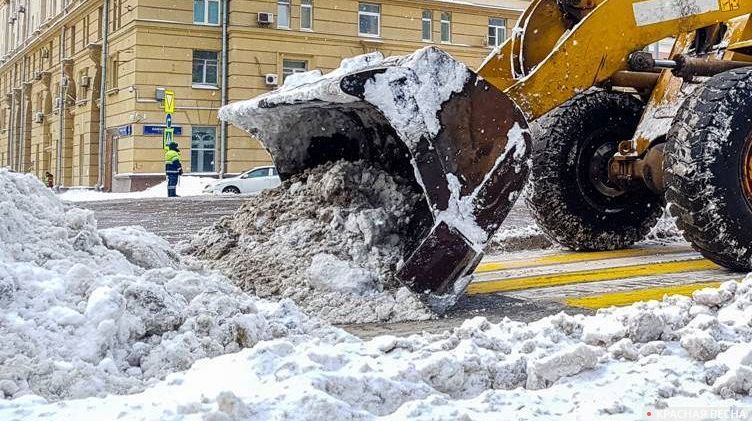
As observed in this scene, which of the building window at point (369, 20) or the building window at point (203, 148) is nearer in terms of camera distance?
the building window at point (203, 148)

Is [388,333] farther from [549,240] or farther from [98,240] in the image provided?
[549,240]

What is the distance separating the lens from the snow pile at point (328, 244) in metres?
4.04

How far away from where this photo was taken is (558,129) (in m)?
6.10

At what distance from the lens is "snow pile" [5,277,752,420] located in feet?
7.49

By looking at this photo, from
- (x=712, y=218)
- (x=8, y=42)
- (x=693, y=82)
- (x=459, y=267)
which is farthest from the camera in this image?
(x=8, y=42)

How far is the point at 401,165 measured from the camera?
470 centimetres

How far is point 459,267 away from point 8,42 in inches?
2038

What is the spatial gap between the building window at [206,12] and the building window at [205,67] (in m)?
0.97

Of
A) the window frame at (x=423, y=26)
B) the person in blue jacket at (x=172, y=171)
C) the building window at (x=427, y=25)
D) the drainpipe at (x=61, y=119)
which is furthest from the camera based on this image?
the drainpipe at (x=61, y=119)

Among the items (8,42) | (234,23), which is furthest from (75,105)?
(8,42)

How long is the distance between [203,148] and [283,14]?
514cm

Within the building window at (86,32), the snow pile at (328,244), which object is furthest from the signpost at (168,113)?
the snow pile at (328,244)

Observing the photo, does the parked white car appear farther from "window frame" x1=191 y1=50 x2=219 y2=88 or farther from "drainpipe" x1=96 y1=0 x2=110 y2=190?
"drainpipe" x1=96 y1=0 x2=110 y2=190

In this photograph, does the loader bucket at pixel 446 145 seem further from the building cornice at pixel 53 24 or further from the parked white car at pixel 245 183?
the building cornice at pixel 53 24
